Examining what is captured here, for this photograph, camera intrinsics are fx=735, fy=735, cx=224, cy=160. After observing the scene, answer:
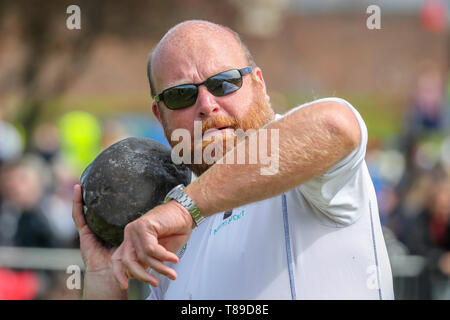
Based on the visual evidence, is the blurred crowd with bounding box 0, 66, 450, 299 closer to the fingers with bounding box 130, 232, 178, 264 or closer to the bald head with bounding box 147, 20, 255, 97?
the bald head with bounding box 147, 20, 255, 97

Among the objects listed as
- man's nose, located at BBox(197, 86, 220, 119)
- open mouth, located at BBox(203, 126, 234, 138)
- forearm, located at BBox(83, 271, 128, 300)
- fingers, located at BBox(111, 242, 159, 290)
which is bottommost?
forearm, located at BBox(83, 271, 128, 300)

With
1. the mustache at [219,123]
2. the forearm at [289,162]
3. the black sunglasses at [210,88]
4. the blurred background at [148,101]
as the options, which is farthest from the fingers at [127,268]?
the blurred background at [148,101]

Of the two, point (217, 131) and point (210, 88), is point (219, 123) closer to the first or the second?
point (217, 131)

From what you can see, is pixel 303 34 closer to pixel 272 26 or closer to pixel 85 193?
pixel 272 26

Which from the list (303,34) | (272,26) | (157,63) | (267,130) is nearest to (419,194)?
(157,63)

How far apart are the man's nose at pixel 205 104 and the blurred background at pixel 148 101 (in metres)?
0.51

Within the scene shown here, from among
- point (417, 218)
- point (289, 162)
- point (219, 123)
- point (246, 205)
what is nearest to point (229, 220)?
point (246, 205)

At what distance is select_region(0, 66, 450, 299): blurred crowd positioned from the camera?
7566 mm

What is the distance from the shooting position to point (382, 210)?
9.17 meters

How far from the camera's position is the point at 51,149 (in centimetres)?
1202

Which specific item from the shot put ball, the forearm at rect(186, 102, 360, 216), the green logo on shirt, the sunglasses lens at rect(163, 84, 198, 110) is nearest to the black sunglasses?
the sunglasses lens at rect(163, 84, 198, 110)

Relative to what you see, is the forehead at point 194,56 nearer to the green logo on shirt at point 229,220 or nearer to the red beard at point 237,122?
the red beard at point 237,122

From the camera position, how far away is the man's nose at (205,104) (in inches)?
116

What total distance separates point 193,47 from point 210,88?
0.21 m
